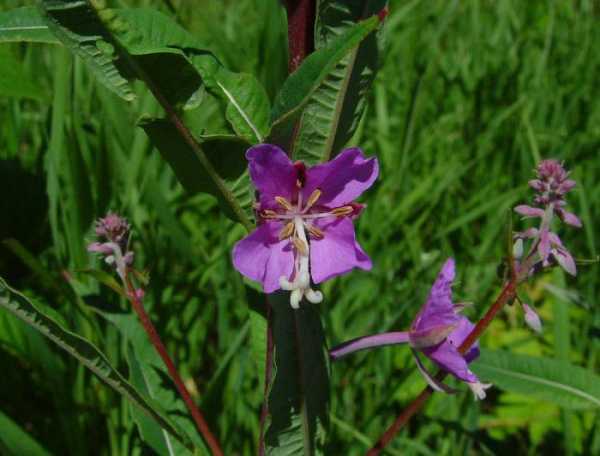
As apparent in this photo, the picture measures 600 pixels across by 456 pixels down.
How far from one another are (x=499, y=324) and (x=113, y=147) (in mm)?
1334

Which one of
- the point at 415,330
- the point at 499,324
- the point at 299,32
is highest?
the point at 299,32

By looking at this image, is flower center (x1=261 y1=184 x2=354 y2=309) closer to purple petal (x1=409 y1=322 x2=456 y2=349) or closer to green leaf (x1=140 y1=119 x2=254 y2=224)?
green leaf (x1=140 y1=119 x2=254 y2=224)

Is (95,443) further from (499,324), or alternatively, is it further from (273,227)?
(499,324)

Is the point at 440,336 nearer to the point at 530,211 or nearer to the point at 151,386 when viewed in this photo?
the point at 530,211

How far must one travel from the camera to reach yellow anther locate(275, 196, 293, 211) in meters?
1.00

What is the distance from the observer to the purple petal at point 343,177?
0.95 metres

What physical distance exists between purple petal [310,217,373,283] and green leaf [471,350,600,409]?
50cm

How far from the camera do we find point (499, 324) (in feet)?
7.57

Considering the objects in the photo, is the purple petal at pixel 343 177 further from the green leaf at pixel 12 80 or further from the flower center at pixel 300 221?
the green leaf at pixel 12 80

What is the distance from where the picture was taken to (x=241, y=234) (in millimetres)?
1941

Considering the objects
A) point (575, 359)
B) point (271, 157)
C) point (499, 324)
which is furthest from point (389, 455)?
point (271, 157)

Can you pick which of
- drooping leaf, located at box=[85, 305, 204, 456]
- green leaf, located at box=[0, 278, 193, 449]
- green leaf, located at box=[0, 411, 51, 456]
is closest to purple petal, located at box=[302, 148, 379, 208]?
green leaf, located at box=[0, 278, 193, 449]

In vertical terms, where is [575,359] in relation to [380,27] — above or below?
below

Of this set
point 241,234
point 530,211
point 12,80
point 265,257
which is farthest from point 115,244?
point 241,234
